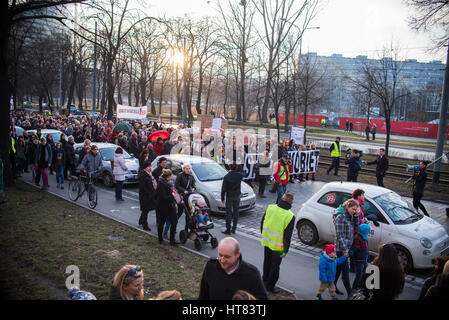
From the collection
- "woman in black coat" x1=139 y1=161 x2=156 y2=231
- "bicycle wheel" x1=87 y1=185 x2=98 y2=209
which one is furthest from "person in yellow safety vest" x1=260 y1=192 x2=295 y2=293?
"bicycle wheel" x1=87 y1=185 x2=98 y2=209

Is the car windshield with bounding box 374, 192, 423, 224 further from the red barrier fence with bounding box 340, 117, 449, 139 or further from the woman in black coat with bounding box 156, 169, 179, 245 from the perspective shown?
the red barrier fence with bounding box 340, 117, 449, 139

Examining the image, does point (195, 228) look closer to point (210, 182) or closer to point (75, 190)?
point (210, 182)

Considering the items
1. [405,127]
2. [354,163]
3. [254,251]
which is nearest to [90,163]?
[254,251]

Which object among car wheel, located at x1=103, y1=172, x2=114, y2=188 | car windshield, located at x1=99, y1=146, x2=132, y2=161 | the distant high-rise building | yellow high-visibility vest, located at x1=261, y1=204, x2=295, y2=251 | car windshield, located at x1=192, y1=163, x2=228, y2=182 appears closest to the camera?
yellow high-visibility vest, located at x1=261, y1=204, x2=295, y2=251

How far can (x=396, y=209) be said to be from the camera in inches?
307

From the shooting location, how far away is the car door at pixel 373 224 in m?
7.50

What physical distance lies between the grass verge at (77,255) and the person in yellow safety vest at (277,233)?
1.30 feet

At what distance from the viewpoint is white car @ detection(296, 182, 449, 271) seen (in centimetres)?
708

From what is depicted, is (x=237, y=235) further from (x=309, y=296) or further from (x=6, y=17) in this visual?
(x=6, y=17)

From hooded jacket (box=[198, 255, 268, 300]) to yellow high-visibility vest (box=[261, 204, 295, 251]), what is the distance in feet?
7.51

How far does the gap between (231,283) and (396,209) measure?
574cm

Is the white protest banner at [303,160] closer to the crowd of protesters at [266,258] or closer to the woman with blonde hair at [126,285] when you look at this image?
the crowd of protesters at [266,258]

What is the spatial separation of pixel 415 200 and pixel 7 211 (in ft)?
40.2

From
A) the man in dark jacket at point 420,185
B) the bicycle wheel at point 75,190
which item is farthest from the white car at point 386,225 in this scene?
the bicycle wheel at point 75,190
